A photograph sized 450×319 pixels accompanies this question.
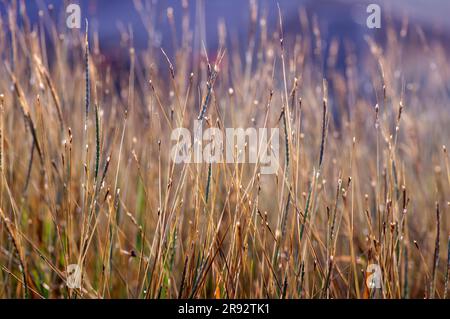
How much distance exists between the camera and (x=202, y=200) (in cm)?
102

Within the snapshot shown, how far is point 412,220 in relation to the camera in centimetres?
157

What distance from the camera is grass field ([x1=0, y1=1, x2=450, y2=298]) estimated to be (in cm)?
92

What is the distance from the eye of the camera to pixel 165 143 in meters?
1.61

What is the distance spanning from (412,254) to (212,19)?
3.35 meters

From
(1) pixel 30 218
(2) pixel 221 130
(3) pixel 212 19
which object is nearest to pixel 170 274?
(2) pixel 221 130

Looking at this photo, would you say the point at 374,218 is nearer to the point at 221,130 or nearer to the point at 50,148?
the point at 221,130

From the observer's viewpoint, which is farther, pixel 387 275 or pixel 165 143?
pixel 165 143

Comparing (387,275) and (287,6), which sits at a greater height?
(287,6)

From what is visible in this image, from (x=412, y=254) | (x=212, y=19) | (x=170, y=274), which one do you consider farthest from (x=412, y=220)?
(x=212, y=19)

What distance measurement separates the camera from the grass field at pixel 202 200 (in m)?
0.92

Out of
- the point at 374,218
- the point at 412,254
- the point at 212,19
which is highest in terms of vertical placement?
the point at 212,19
